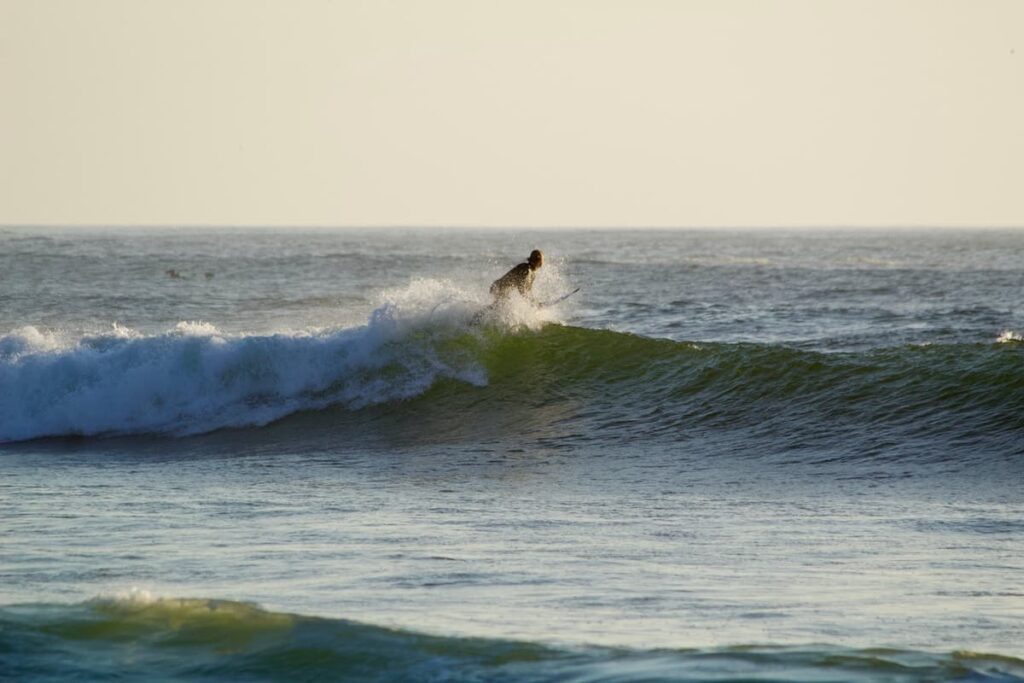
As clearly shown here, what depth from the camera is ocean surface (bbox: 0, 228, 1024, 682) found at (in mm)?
7293

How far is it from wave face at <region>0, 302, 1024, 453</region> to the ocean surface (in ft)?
0.16

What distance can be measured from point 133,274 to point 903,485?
126 ft

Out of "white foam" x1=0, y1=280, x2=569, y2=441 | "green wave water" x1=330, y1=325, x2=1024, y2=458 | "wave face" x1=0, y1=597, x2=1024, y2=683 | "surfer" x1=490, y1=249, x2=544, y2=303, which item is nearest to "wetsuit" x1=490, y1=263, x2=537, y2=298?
"surfer" x1=490, y1=249, x2=544, y2=303

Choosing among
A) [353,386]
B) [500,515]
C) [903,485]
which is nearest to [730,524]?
[500,515]

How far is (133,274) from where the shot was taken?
4744cm

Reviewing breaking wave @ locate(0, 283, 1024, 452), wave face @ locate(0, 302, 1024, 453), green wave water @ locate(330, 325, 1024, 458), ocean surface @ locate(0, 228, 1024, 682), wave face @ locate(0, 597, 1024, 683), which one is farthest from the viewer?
breaking wave @ locate(0, 283, 1024, 452)

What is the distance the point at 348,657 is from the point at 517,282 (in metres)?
13.0

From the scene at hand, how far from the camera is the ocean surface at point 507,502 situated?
7.29 meters

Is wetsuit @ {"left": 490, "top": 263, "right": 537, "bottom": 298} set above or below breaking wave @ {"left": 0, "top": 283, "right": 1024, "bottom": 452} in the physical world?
above

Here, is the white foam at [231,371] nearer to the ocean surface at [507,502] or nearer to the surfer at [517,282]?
the ocean surface at [507,502]

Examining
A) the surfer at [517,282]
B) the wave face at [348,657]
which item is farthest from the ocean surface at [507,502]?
the surfer at [517,282]

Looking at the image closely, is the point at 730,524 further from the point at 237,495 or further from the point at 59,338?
the point at 59,338

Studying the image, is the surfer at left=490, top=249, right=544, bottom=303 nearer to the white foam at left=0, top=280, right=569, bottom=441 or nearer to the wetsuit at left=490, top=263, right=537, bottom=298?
the wetsuit at left=490, top=263, right=537, bottom=298

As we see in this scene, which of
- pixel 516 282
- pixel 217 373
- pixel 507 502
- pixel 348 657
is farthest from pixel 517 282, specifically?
pixel 348 657
